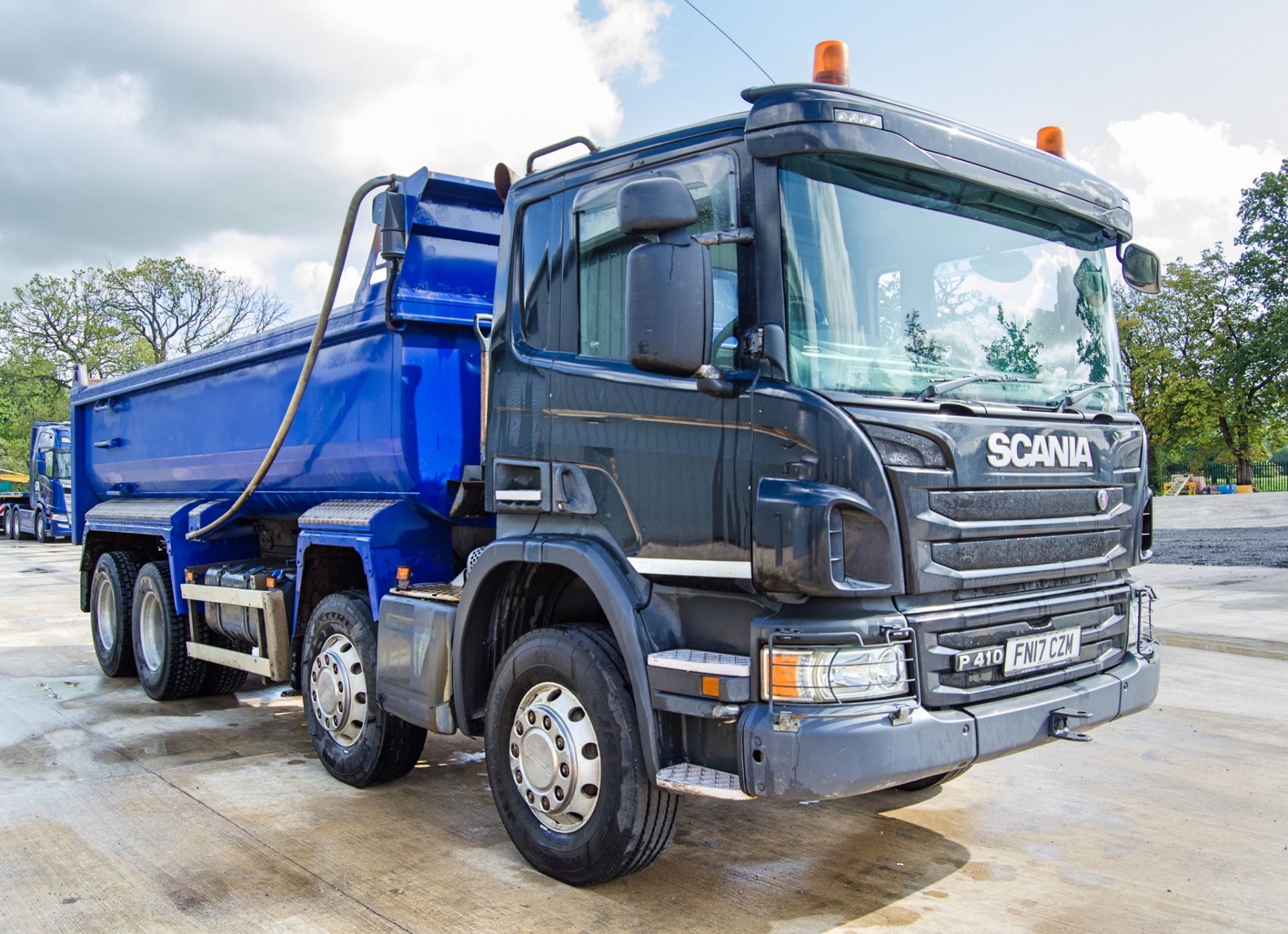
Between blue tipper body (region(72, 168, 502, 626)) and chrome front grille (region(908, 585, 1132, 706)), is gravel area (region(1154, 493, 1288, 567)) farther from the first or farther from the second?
blue tipper body (region(72, 168, 502, 626))

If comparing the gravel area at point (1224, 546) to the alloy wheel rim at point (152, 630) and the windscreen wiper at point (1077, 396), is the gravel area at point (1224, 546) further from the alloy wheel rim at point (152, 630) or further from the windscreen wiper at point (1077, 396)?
the alloy wheel rim at point (152, 630)

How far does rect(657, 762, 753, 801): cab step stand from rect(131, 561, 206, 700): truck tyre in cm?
515

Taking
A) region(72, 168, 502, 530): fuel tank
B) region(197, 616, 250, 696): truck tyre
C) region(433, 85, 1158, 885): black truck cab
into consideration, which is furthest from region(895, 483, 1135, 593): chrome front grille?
region(197, 616, 250, 696): truck tyre

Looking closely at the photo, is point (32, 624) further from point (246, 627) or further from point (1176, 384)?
point (1176, 384)

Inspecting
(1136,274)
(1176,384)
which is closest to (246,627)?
(1136,274)

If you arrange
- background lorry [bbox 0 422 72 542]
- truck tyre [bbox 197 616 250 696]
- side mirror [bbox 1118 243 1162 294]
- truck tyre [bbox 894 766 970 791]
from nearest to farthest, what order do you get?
side mirror [bbox 1118 243 1162 294] → truck tyre [bbox 894 766 970 791] → truck tyre [bbox 197 616 250 696] → background lorry [bbox 0 422 72 542]

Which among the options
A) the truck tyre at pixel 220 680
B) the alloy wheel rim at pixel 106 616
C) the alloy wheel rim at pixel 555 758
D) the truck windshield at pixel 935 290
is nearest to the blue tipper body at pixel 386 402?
the alloy wheel rim at pixel 555 758

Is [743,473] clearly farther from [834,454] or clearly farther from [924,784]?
[924,784]

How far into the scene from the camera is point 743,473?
342 cm

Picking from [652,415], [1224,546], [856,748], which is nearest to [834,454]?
[652,415]

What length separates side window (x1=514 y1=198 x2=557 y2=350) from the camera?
4297 mm

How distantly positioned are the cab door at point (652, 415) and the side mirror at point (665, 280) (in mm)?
82

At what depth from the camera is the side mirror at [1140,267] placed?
474 centimetres

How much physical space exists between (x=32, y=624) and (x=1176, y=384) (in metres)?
50.3
